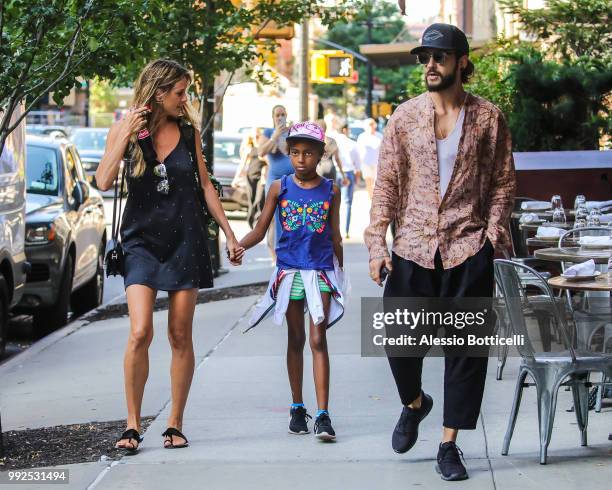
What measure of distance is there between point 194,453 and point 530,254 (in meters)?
5.59

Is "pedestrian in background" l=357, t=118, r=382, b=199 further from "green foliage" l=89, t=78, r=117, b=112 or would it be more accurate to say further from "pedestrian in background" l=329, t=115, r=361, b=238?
"green foliage" l=89, t=78, r=117, b=112

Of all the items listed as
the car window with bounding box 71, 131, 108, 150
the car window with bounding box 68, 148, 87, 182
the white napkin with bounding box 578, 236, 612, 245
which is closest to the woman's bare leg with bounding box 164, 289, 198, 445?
the white napkin with bounding box 578, 236, 612, 245

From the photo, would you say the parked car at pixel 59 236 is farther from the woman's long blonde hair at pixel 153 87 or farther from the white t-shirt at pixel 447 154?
the white t-shirt at pixel 447 154

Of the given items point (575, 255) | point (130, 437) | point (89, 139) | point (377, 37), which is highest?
point (377, 37)

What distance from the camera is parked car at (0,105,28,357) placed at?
9891 mm

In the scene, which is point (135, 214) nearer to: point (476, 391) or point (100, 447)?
point (100, 447)

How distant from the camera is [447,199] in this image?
564 centimetres

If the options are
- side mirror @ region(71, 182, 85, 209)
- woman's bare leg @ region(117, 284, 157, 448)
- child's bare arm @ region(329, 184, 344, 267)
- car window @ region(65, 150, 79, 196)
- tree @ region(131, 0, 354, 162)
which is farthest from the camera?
tree @ region(131, 0, 354, 162)

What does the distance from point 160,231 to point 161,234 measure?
15mm

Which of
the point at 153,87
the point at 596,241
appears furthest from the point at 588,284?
the point at 153,87

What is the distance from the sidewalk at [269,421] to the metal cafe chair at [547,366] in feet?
0.65

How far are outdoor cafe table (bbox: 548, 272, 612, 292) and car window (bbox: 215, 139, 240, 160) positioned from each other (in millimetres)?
20975

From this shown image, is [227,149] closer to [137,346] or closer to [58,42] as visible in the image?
[58,42]

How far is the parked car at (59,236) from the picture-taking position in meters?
11.3
